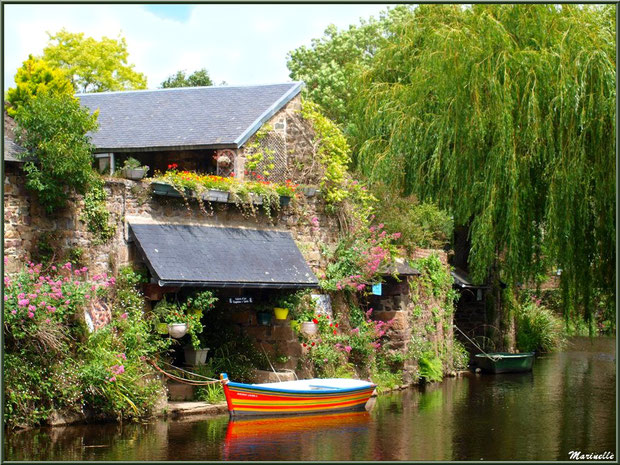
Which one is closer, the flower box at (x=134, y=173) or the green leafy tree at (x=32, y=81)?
the flower box at (x=134, y=173)

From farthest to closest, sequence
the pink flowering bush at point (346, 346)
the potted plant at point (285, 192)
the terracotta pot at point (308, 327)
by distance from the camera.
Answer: the pink flowering bush at point (346, 346)
the potted plant at point (285, 192)
the terracotta pot at point (308, 327)

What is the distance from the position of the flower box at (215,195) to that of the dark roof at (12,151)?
344cm

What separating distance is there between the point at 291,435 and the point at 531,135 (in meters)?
8.00

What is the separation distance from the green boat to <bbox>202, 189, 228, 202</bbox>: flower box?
9912 mm

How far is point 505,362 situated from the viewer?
2380cm

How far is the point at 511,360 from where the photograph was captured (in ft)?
78.1

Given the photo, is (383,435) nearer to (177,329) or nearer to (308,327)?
(177,329)

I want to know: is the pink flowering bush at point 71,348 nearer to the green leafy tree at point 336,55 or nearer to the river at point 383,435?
the river at point 383,435

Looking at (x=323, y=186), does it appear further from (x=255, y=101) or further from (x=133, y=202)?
(x=133, y=202)

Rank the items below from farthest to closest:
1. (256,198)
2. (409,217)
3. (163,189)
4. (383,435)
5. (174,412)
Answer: (409,217)
(256,198)
(163,189)
(174,412)
(383,435)

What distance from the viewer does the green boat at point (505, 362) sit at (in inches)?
934

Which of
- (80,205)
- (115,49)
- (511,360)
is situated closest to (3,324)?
(80,205)

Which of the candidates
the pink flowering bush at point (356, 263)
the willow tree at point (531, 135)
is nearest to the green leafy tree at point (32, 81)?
the pink flowering bush at point (356, 263)

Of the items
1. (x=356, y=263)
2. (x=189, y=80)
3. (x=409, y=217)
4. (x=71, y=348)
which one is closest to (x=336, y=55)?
(x=189, y=80)
